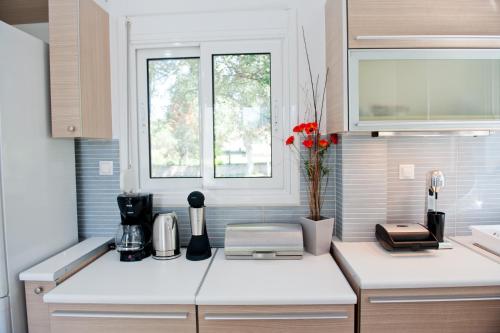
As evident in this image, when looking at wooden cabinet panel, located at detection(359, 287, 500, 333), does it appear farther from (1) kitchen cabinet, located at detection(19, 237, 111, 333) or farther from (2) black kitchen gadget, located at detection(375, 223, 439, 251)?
(1) kitchen cabinet, located at detection(19, 237, 111, 333)

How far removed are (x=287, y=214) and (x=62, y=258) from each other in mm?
1274

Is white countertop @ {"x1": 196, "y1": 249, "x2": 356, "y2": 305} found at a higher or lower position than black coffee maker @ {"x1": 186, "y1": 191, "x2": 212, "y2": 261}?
lower

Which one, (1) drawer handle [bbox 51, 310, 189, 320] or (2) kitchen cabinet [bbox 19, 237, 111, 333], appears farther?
(2) kitchen cabinet [bbox 19, 237, 111, 333]

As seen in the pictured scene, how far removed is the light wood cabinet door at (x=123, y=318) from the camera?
1310 mm

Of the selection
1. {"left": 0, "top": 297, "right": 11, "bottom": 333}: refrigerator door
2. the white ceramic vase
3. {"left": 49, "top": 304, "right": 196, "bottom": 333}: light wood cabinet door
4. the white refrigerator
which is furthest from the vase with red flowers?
{"left": 0, "top": 297, "right": 11, "bottom": 333}: refrigerator door

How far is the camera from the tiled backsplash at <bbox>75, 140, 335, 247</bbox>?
1927 millimetres

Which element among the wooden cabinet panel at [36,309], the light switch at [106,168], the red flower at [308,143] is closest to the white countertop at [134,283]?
the wooden cabinet panel at [36,309]

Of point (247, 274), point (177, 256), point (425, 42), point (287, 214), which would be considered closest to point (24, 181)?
point (177, 256)

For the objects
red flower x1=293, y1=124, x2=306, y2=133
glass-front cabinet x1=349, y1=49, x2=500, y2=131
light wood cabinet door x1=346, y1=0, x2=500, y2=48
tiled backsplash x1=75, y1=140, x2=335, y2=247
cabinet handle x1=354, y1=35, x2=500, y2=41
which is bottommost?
tiled backsplash x1=75, y1=140, x2=335, y2=247

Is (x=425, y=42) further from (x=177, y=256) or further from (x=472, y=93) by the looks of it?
(x=177, y=256)

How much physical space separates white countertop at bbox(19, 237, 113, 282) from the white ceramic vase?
1.22 m

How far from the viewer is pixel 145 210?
175 cm

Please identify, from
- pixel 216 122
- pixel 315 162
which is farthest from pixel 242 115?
pixel 315 162

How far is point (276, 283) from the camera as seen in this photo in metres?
1.39
